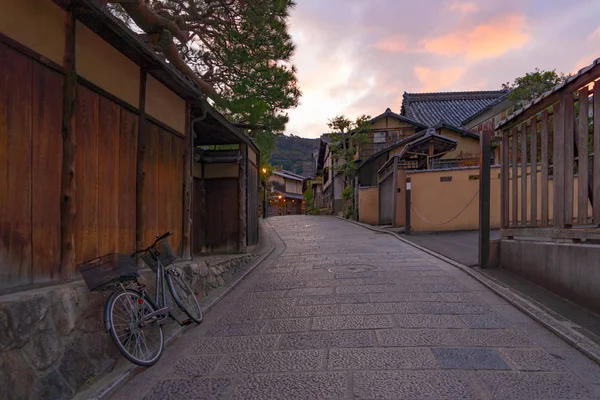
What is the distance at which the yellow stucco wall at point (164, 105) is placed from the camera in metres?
5.90

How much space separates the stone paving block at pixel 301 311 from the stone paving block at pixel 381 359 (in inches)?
55.3

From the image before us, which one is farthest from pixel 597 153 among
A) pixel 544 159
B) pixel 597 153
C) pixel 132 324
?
pixel 132 324

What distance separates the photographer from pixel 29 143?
3.52 m

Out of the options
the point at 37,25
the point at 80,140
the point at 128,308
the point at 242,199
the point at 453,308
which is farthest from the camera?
the point at 242,199

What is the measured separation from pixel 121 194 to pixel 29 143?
165cm

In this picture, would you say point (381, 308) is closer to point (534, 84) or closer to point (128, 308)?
point (128, 308)

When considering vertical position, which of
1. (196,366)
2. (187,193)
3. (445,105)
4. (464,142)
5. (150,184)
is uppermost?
(445,105)

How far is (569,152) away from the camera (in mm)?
5703

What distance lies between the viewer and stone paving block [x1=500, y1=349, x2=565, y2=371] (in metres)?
3.75

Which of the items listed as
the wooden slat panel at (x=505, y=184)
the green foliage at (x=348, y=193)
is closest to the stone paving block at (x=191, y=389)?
the wooden slat panel at (x=505, y=184)

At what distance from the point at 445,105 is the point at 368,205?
21047 mm

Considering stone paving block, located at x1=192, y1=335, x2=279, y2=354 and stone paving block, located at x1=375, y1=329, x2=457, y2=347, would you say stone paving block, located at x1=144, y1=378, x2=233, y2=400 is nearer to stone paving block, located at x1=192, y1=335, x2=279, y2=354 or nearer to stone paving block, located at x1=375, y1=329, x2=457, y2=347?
stone paving block, located at x1=192, y1=335, x2=279, y2=354

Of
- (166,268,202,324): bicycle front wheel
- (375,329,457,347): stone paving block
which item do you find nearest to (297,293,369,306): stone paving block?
(375,329,457,347): stone paving block

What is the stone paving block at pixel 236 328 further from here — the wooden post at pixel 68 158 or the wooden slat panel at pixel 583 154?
the wooden slat panel at pixel 583 154
